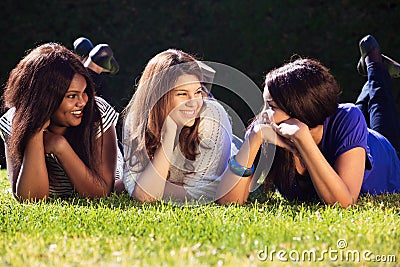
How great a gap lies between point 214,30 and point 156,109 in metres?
4.13

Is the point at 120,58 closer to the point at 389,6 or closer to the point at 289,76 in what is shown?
the point at 389,6

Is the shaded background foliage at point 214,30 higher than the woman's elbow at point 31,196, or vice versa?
the shaded background foliage at point 214,30

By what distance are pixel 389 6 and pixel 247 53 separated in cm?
174

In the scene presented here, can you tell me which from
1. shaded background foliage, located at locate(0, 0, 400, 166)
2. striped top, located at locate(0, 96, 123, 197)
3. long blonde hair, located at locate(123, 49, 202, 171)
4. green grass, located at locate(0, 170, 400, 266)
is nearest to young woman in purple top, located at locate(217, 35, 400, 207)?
green grass, located at locate(0, 170, 400, 266)

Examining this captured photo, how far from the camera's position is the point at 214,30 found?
7.77 m

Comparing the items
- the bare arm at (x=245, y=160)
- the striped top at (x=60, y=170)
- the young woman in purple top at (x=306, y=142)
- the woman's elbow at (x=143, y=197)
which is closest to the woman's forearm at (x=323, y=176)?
the young woman in purple top at (x=306, y=142)

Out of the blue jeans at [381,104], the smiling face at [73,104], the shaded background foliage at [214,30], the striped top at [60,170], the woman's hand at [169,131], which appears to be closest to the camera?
the woman's hand at [169,131]

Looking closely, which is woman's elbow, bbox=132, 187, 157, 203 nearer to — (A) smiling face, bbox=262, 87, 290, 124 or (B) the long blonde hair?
(B) the long blonde hair

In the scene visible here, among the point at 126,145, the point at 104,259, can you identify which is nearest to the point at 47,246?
the point at 104,259

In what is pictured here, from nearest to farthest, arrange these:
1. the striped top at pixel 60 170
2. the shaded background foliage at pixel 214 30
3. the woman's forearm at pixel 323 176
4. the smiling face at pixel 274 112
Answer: the woman's forearm at pixel 323 176, the smiling face at pixel 274 112, the striped top at pixel 60 170, the shaded background foliage at pixel 214 30

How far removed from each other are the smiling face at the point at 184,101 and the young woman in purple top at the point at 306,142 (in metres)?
0.36

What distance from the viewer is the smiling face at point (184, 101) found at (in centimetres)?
376

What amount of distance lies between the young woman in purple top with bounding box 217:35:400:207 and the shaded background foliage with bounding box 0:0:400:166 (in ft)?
11.9

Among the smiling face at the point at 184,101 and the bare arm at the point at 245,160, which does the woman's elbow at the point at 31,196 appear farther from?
the bare arm at the point at 245,160
